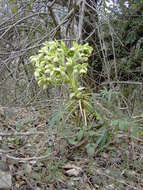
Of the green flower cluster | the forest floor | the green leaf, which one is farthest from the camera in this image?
the green flower cluster

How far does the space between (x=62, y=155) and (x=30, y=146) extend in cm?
25

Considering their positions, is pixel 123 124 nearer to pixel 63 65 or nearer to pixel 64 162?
pixel 64 162

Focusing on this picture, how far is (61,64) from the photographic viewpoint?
213 centimetres

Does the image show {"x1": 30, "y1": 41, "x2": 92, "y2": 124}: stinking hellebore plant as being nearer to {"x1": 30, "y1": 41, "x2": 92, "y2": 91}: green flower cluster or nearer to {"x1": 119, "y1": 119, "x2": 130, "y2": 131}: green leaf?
{"x1": 30, "y1": 41, "x2": 92, "y2": 91}: green flower cluster

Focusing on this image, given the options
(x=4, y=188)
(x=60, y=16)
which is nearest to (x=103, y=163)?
(x=4, y=188)

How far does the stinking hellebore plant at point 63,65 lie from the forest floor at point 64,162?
0.31 metres

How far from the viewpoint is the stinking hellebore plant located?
6.93 feet

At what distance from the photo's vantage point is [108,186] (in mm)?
1782

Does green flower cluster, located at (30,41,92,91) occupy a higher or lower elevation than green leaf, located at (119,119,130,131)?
higher

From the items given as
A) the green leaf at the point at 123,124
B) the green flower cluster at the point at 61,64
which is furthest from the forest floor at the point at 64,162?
the green flower cluster at the point at 61,64

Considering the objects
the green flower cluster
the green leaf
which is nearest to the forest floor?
the green leaf

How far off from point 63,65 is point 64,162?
2.25 ft

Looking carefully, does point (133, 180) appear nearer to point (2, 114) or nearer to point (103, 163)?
point (103, 163)

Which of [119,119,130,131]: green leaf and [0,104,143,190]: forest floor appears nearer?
[0,104,143,190]: forest floor
